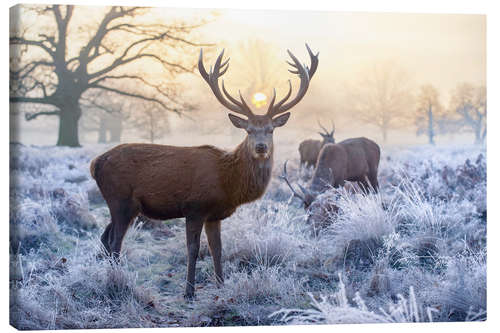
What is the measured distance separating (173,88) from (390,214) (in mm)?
3085

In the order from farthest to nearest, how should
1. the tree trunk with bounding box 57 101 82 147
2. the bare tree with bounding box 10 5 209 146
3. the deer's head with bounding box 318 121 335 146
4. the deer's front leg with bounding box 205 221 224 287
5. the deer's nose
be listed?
the deer's head with bounding box 318 121 335 146 → the tree trunk with bounding box 57 101 82 147 → the bare tree with bounding box 10 5 209 146 → the deer's front leg with bounding box 205 221 224 287 → the deer's nose

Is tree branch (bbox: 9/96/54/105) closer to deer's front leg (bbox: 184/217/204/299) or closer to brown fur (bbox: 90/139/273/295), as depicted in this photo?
brown fur (bbox: 90/139/273/295)

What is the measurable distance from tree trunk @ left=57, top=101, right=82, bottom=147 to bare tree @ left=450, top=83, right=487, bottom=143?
475cm

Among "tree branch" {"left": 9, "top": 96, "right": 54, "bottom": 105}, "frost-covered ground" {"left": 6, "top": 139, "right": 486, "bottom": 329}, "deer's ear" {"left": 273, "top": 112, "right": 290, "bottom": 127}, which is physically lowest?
"frost-covered ground" {"left": 6, "top": 139, "right": 486, "bottom": 329}

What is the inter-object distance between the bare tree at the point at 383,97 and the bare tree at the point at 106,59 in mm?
2226

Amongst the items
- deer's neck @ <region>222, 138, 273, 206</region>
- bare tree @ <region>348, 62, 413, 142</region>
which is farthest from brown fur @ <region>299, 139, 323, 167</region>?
deer's neck @ <region>222, 138, 273, 206</region>

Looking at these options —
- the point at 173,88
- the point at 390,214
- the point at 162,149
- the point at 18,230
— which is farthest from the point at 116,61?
the point at 390,214

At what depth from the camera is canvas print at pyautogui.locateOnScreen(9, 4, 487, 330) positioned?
5770 millimetres

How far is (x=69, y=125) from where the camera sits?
664 centimetres

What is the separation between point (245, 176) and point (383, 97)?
2550 mm

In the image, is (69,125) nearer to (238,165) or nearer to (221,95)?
(221,95)

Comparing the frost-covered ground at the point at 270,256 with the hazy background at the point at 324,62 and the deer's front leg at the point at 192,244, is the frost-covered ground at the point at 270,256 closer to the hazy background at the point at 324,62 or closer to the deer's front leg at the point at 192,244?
the deer's front leg at the point at 192,244

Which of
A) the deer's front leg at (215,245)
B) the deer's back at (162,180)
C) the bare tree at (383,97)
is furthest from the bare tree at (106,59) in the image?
the bare tree at (383,97)

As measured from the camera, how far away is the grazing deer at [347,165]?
7.68m
